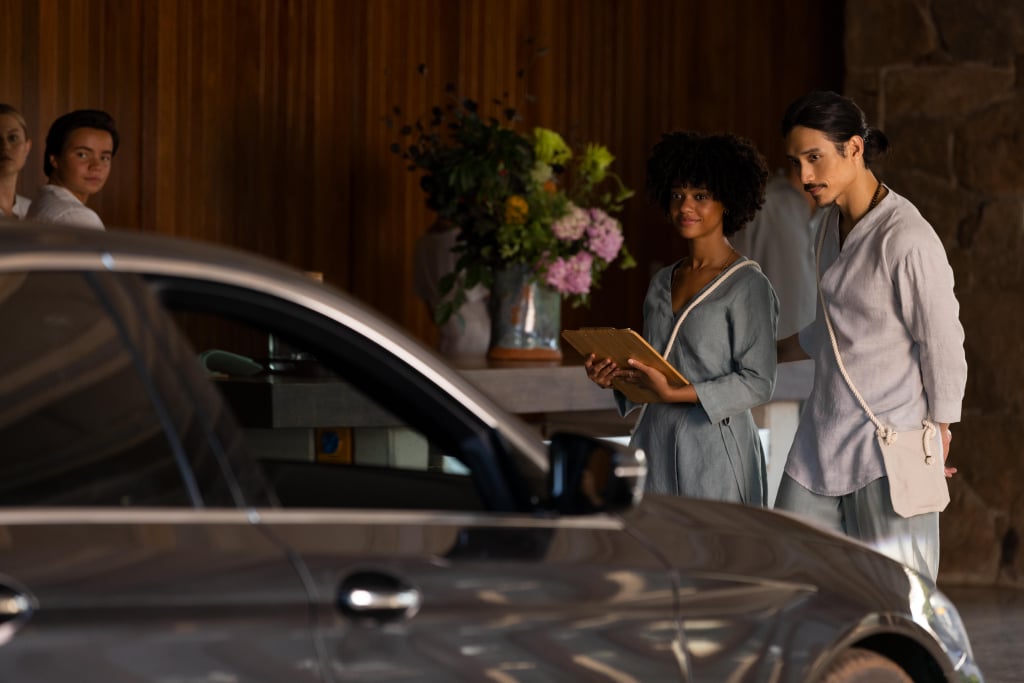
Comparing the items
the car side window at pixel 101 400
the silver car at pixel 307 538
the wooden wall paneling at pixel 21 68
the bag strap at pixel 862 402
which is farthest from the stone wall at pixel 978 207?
the car side window at pixel 101 400

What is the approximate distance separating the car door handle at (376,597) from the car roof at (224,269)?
0.95ft

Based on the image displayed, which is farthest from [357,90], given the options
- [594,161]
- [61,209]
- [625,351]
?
[625,351]

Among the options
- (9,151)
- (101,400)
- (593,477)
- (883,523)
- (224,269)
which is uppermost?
(9,151)

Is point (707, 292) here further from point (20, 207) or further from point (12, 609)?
point (20, 207)

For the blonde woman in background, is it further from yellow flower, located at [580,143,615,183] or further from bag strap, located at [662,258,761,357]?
bag strap, located at [662,258,761,357]

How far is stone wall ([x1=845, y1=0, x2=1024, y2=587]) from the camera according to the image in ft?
23.8

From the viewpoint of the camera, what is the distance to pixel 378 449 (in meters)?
4.93

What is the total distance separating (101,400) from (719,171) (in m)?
2.58

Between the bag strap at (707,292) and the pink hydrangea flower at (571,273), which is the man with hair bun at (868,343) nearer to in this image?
the bag strap at (707,292)

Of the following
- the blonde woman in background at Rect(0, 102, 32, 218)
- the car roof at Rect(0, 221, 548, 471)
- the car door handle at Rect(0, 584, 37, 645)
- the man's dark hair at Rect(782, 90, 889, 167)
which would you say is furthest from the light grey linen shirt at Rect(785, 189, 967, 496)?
the blonde woman in background at Rect(0, 102, 32, 218)

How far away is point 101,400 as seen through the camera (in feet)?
6.02

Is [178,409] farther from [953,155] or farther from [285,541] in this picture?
[953,155]

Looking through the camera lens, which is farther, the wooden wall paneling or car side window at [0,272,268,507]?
the wooden wall paneling

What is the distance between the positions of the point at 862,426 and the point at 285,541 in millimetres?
2130
